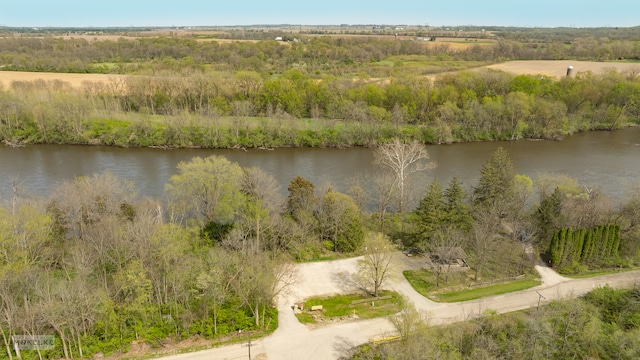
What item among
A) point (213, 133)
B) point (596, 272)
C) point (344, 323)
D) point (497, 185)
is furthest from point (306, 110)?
point (344, 323)

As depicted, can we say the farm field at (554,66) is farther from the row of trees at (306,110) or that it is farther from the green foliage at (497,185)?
the green foliage at (497,185)

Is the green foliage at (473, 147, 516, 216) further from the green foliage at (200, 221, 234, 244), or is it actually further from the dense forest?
the green foliage at (200, 221, 234, 244)

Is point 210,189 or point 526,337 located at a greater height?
point 210,189

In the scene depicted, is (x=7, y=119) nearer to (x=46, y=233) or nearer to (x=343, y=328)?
(x=46, y=233)

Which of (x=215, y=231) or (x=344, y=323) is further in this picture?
(x=215, y=231)

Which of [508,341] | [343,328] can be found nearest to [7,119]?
[343,328]

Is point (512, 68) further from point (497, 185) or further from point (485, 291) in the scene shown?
point (485, 291)
